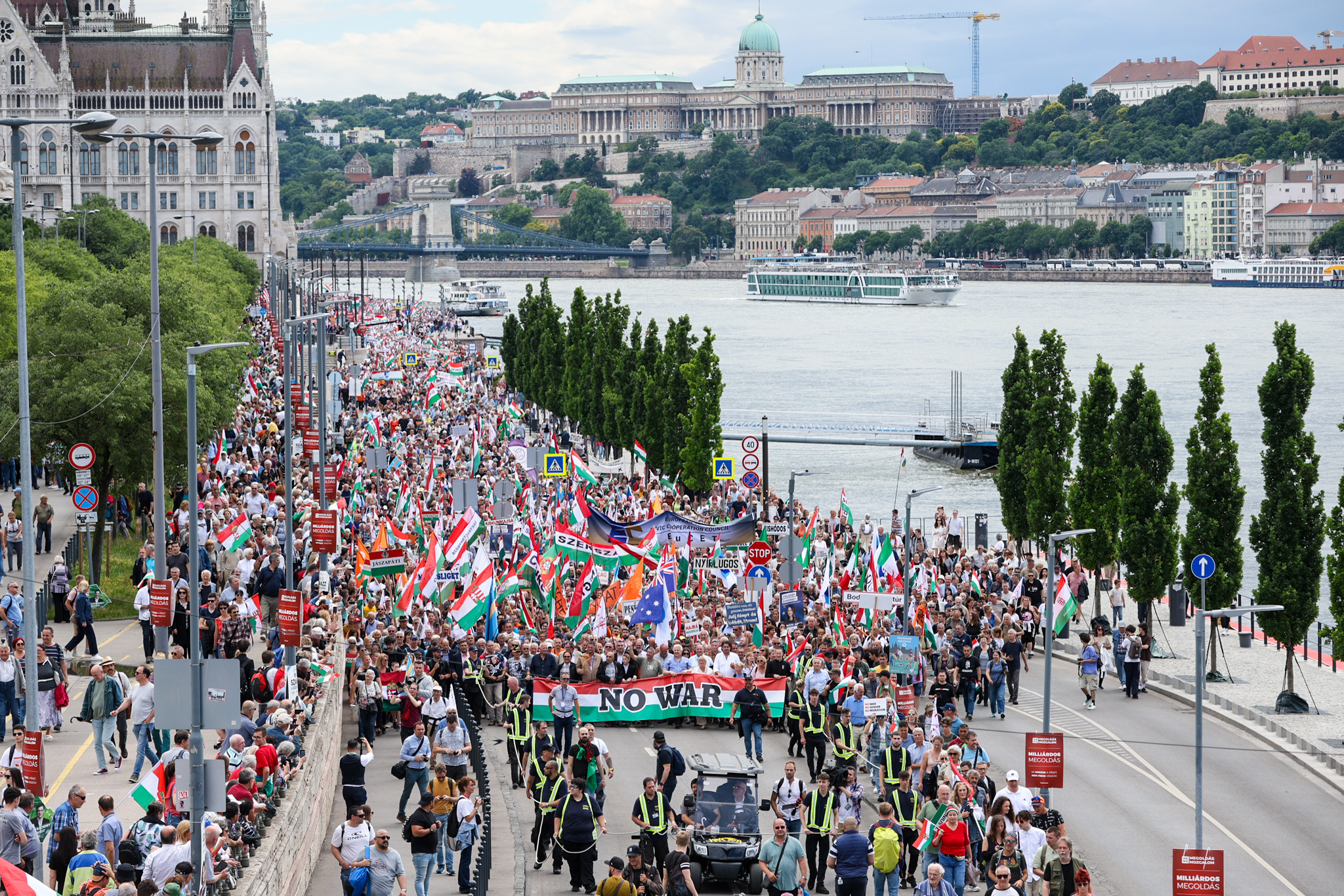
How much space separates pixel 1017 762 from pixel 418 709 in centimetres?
718

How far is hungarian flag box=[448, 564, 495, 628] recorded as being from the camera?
78.4 ft

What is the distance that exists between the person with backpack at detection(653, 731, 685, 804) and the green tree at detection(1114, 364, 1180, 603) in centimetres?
1667

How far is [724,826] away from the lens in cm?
1695

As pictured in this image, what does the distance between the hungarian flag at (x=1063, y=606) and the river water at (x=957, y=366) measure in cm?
1820

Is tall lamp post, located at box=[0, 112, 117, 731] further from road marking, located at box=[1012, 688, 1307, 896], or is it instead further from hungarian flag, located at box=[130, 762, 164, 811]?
road marking, located at box=[1012, 688, 1307, 896]

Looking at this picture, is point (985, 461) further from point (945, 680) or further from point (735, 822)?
point (735, 822)

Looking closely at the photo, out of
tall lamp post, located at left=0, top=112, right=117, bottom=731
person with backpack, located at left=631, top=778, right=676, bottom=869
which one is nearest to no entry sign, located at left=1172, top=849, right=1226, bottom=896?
person with backpack, located at left=631, top=778, right=676, bottom=869

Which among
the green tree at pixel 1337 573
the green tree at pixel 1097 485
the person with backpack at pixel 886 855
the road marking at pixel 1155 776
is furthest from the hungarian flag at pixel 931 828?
the green tree at pixel 1097 485

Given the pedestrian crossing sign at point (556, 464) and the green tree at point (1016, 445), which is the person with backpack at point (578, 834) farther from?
the green tree at point (1016, 445)

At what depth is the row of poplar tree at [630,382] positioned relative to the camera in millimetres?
50438

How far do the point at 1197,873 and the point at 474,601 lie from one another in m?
11.0

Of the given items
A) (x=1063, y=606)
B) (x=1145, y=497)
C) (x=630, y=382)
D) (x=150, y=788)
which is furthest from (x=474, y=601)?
(x=630, y=382)

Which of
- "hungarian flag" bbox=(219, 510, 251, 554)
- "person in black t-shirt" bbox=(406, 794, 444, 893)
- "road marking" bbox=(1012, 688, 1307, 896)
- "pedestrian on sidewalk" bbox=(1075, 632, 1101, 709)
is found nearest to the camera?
"person in black t-shirt" bbox=(406, 794, 444, 893)

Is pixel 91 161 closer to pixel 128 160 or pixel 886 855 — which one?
pixel 128 160
